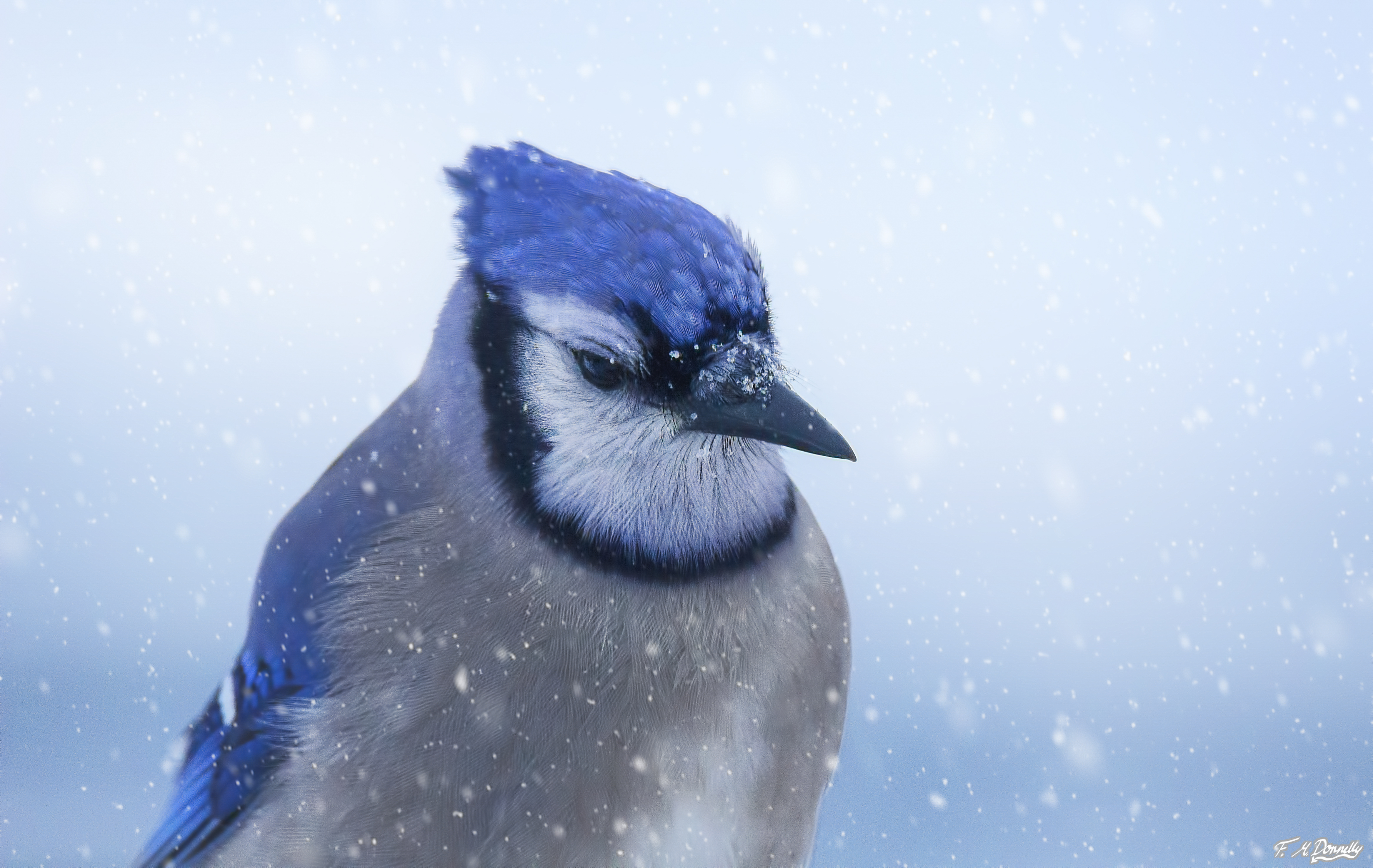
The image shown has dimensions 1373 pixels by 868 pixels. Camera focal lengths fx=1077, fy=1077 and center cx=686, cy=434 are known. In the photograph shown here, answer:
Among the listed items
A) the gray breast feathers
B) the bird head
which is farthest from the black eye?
the gray breast feathers

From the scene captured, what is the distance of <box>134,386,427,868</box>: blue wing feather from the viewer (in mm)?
1247

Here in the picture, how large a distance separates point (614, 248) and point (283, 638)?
2.15ft

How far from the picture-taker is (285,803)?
3.95 feet

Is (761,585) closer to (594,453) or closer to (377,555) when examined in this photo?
(594,453)

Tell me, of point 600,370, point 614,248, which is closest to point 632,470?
point 600,370

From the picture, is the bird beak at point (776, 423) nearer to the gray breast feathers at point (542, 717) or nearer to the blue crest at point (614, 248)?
the blue crest at point (614, 248)

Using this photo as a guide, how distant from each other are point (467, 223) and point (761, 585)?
50 cm

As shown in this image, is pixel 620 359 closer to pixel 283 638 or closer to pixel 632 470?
pixel 632 470

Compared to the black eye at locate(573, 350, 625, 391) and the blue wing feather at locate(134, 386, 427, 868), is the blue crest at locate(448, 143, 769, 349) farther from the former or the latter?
the blue wing feather at locate(134, 386, 427, 868)

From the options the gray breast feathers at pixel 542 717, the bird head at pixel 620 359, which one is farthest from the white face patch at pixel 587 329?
the gray breast feathers at pixel 542 717

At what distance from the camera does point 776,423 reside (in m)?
1.06

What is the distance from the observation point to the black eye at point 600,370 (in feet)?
3.44

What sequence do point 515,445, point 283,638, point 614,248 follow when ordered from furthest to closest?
point 283,638 → point 515,445 → point 614,248

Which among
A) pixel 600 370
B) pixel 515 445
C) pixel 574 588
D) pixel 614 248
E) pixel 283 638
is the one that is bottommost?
pixel 283 638
